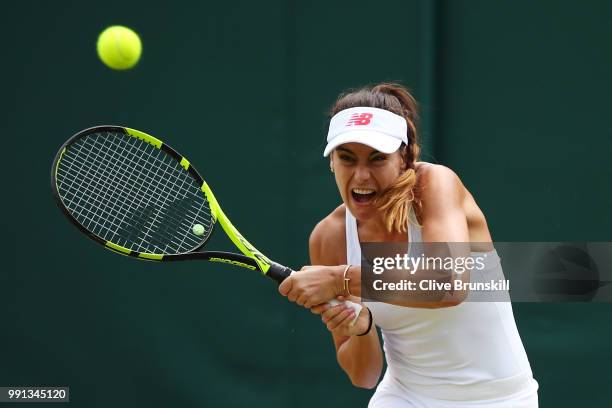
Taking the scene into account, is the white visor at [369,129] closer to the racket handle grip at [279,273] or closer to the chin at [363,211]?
the chin at [363,211]

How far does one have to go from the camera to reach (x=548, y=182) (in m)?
3.58

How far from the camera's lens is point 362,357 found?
2.73 m

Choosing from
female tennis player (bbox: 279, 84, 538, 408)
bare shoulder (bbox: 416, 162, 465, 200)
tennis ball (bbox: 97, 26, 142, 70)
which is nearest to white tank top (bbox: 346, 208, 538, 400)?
female tennis player (bbox: 279, 84, 538, 408)

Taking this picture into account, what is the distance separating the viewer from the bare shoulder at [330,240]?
2717 millimetres

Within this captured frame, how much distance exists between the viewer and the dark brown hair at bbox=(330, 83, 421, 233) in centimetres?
243

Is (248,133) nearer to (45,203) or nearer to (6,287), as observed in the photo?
(45,203)

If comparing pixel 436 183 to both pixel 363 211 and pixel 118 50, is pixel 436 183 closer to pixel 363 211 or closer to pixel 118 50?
pixel 363 211

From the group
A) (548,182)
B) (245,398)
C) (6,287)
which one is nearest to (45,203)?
(6,287)

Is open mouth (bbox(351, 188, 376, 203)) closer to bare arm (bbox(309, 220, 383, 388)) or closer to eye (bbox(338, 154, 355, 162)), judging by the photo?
eye (bbox(338, 154, 355, 162))

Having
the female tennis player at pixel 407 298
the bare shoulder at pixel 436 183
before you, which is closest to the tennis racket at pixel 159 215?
the female tennis player at pixel 407 298

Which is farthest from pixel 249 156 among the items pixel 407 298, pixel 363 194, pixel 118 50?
pixel 407 298

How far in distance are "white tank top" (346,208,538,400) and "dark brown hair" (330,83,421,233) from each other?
2.4 inches

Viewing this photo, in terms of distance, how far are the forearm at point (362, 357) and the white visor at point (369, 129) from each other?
0.59 m

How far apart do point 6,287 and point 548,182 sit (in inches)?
93.5
